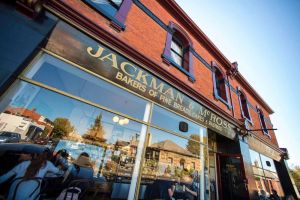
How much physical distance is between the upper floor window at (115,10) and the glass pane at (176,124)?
296 centimetres

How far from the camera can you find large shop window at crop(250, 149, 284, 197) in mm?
7868

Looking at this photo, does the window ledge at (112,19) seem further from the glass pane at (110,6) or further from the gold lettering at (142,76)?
the gold lettering at (142,76)

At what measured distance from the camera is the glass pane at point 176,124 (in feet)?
17.4

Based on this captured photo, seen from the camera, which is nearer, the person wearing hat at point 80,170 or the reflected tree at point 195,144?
the person wearing hat at point 80,170

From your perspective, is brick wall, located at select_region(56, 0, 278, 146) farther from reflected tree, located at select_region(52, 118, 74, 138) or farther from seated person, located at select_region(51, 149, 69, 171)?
reflected tree, located at select_region(52, 118, 74, 138)

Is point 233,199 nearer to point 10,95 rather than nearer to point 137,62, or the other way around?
point 137,62

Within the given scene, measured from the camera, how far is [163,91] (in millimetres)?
4809

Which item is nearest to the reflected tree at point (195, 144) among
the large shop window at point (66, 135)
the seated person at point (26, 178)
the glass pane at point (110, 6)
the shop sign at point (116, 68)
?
the shop sign at point (116, 68)

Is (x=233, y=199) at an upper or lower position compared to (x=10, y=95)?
lower

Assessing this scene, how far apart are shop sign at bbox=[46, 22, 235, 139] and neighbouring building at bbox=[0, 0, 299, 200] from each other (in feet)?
0.08

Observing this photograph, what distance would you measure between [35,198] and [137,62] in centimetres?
376

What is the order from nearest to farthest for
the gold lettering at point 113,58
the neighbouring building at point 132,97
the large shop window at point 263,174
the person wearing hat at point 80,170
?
1. the neighbouring building at point 132,97
2. the gold lettering at point 113,58
3. the person wearing hat at point 80,170
4. the large shop window at point 263,174

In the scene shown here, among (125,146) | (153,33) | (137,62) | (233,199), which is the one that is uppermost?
(153,33)

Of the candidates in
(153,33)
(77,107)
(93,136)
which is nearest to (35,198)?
(77,107)
